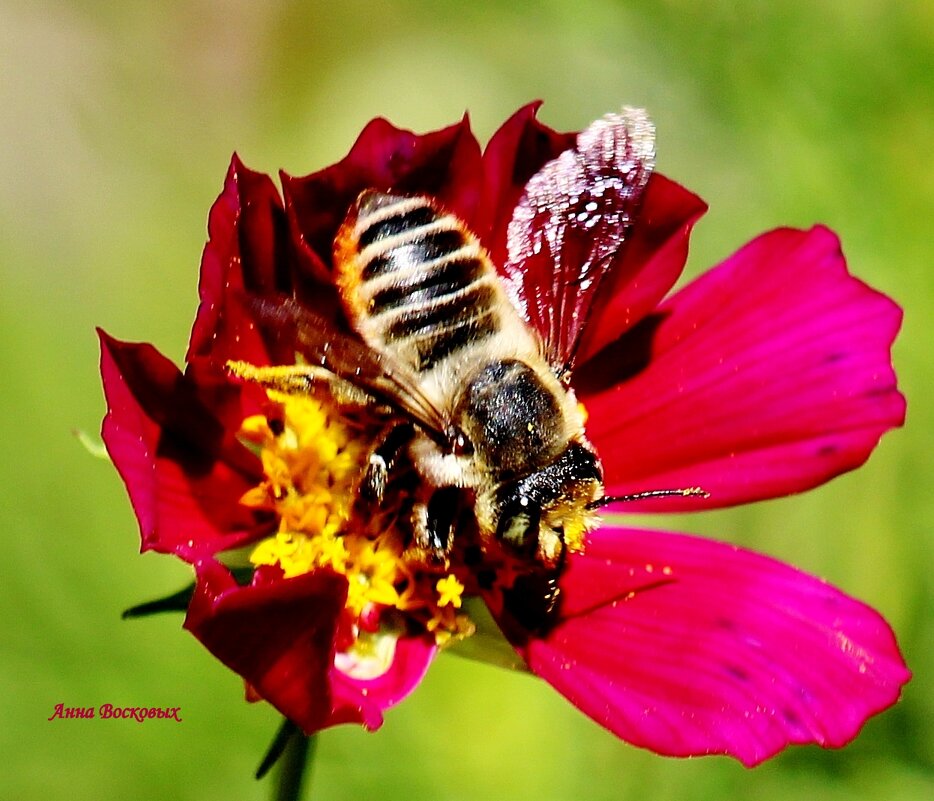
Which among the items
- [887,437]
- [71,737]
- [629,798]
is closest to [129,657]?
[71,737]

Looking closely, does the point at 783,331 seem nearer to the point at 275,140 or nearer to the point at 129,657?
the point at 129,657

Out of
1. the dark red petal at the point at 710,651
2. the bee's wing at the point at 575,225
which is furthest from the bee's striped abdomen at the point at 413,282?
the dark red petal at the point at 710,651

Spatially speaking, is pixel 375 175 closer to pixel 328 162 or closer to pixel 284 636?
pixel 284 636

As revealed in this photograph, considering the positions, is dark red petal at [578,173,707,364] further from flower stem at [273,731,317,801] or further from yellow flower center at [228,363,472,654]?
flower stem at [273,731,317,801]

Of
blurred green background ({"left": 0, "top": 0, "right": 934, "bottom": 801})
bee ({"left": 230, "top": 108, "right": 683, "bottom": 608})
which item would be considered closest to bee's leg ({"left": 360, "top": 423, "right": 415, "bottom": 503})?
bee ({"left": 230, "top": 108, "right": 683, "bottom": 608})

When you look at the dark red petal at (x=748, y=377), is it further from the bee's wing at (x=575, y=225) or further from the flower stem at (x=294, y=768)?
the flower stem at (x=294, y=768)

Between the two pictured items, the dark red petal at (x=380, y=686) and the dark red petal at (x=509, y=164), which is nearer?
the dark red petal at (x=380, y=686)

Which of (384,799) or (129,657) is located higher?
(129,657)
